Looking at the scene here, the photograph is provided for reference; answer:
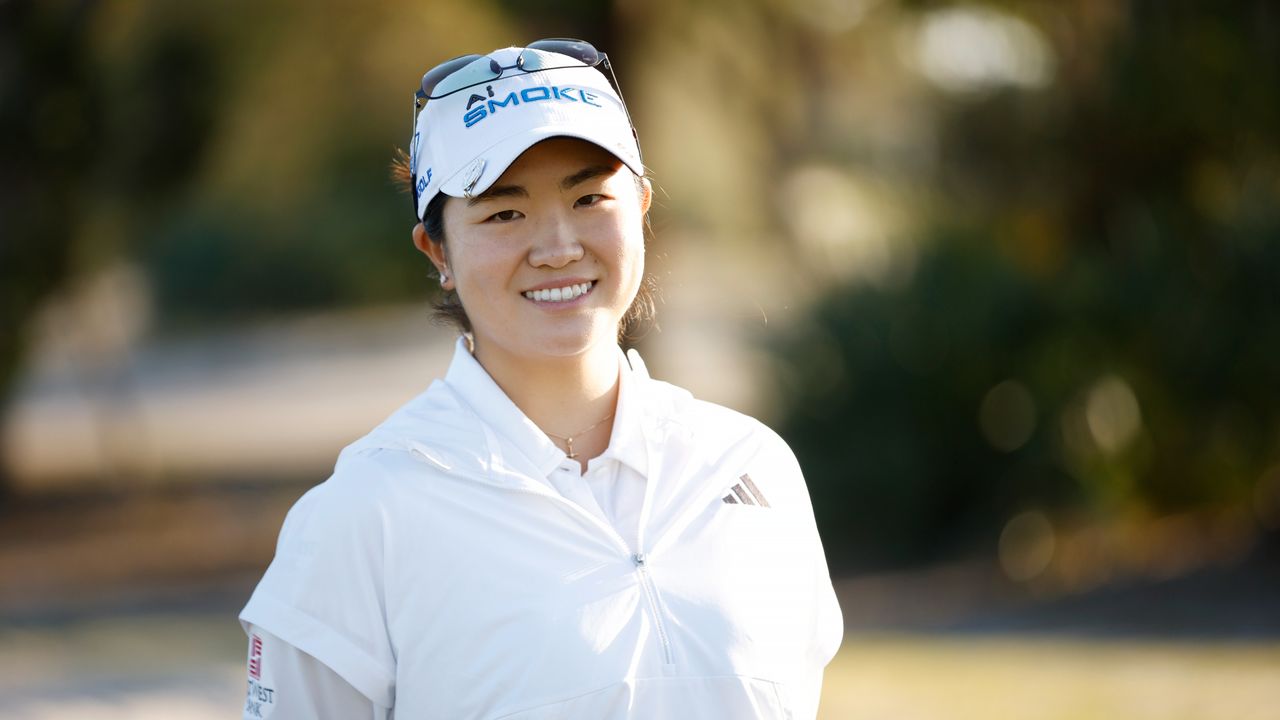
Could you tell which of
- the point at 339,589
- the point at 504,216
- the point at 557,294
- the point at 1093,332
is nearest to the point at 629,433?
the point at 557,294

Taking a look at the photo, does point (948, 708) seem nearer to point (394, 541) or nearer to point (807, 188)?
point (394, 541)

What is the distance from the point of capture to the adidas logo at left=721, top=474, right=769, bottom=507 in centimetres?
217

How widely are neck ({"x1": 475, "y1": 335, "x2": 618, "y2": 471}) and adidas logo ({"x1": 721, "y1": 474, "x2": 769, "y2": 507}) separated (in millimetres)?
207

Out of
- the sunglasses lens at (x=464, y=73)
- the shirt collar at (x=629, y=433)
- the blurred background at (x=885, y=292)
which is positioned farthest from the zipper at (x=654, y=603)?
the blurred background at (x=885, y=292)

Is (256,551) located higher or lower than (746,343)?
lower

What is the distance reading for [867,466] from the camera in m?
10.8

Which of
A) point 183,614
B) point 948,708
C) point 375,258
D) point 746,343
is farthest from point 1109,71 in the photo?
point 375,258

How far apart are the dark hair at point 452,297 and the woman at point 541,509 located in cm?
1

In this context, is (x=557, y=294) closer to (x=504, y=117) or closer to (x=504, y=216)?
(x=504, y=216)

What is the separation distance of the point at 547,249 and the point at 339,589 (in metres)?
0.55

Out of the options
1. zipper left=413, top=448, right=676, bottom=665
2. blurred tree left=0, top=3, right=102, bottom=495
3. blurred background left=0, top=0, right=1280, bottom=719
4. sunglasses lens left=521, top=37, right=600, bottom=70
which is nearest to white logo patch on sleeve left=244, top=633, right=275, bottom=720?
zipper left=413, top=448, right=676, bottom=665

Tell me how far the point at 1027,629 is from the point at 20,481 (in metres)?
10.0

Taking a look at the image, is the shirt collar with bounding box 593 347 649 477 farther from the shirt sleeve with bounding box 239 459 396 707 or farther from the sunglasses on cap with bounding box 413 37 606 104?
the sunglasses on cap with bounding box 413 37 606 104

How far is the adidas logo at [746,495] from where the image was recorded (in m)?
2.17
